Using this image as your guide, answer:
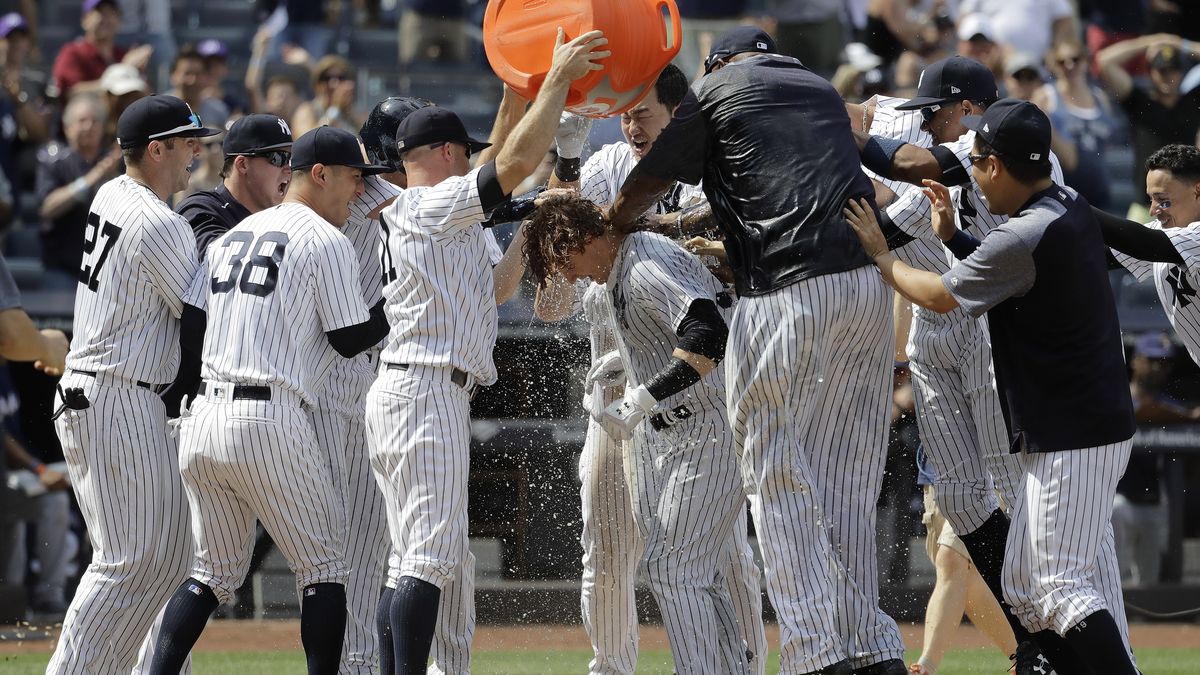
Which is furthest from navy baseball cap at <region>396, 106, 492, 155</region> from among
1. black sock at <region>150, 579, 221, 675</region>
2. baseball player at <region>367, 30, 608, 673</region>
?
black sock at <region>150, 579, 221, 675</region>

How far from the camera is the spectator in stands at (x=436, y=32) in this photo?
13.0 m

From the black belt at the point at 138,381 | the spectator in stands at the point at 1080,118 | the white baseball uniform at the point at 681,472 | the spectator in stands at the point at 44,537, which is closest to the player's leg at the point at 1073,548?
the white baseball uniform at the point at 681,472

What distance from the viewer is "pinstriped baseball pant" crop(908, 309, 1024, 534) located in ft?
19.8

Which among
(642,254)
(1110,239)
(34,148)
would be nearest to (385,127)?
(642,254)

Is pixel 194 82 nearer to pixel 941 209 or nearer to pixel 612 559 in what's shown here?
pixel 612 559

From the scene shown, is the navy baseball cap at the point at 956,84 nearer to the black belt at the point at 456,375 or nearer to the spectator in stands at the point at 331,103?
the black belt at the point at 456,375

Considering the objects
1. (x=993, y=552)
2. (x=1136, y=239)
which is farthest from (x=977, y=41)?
(x=993, y=552)

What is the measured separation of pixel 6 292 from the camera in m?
6.94

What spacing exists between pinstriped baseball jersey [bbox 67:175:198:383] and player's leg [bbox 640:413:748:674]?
1.86 m

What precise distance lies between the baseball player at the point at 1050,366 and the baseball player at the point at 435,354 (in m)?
1.25

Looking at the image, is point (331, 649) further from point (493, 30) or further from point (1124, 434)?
point (1124, 434)

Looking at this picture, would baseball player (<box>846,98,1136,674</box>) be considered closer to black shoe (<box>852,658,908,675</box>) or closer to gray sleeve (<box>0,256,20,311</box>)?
black shoe (<box>852,658,908,675</box>)

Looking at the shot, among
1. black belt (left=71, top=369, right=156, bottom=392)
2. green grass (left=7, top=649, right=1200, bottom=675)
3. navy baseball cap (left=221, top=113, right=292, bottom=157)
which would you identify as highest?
navy baseball cap (left=221, top=113, right=292, bottom=157)

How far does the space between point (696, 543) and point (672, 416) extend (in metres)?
0.47
